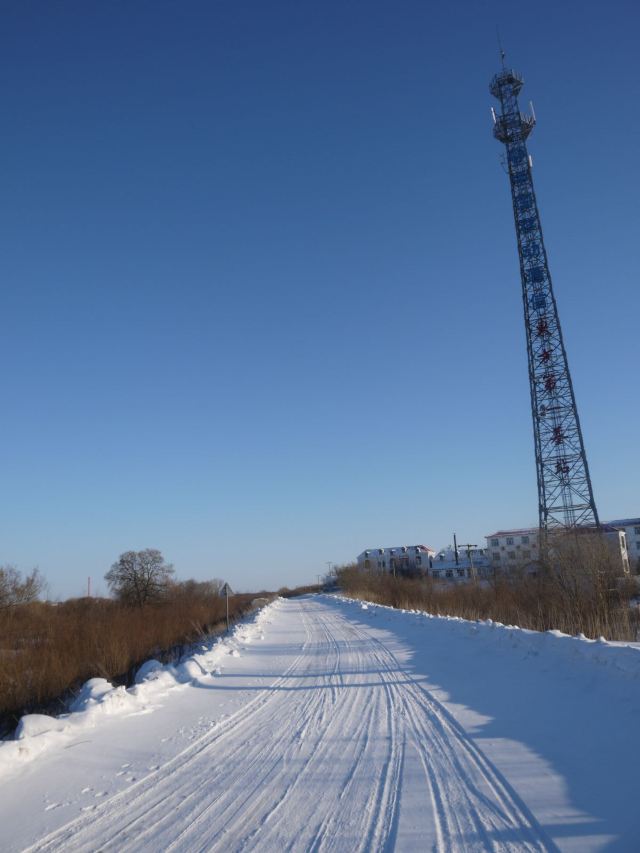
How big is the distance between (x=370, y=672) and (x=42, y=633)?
10737 millimetres

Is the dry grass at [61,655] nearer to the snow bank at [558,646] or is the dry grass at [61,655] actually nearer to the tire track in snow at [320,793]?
the tire track in snow at [320,793]

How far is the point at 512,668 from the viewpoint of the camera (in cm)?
983

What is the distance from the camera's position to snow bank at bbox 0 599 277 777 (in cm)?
632

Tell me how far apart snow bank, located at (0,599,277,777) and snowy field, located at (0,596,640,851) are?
3 cm

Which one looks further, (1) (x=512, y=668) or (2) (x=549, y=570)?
(2) (x=549, y=570)

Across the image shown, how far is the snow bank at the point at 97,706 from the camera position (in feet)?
20.7

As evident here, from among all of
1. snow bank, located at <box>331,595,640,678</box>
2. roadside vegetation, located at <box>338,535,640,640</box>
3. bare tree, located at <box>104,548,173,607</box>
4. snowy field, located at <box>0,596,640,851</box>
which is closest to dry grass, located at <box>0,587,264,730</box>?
snowy field, located at <box>0,596,640,851</box>

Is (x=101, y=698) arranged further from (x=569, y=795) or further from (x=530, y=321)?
(x=530, y=321)

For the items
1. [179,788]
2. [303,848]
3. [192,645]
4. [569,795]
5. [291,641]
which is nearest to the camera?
[303,848]

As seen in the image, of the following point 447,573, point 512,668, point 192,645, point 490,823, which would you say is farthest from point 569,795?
point 447,573

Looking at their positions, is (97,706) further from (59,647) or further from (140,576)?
(140,576)

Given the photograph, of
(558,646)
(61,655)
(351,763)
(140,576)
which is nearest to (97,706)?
(351,763)

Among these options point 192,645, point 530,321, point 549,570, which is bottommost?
point 192,645

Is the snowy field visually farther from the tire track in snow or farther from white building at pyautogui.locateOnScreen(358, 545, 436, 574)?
white building at pyautogui.locateOnScreen(358, 545, 436, 574)
